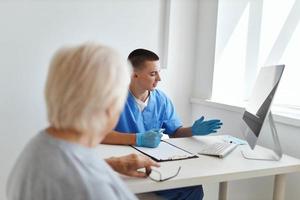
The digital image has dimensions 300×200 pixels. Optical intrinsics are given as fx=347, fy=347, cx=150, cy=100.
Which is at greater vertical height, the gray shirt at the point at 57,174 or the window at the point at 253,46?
the window at the point at 253,46

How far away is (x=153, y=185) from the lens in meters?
1.15

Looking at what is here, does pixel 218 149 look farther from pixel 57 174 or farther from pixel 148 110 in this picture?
pixel 57 174

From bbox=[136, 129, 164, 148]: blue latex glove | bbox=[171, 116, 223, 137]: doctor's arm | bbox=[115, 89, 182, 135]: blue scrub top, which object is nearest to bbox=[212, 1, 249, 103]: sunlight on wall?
bbox=[115, 89, 182, 135]: blue scrub top

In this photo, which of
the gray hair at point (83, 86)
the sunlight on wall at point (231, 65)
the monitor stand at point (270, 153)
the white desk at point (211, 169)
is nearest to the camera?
the gray hair at point (83, 86)

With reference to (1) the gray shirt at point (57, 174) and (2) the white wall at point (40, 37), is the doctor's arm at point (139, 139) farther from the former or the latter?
(1) the gray shirt at point (57, 174)

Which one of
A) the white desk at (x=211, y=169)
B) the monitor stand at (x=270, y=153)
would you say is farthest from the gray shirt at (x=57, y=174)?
the monitor stand at (x=270, y=153)

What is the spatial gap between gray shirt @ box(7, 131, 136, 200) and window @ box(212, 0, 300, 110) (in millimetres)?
1736

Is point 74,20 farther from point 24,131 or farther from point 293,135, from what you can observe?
point 293,135

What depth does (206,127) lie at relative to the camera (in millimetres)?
1833

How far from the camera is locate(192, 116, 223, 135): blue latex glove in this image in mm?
1814

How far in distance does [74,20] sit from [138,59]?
71 centimetres

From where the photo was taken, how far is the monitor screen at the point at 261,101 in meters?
1.42

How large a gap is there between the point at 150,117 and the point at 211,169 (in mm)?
715

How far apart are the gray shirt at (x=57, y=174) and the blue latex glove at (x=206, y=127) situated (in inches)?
45.6
